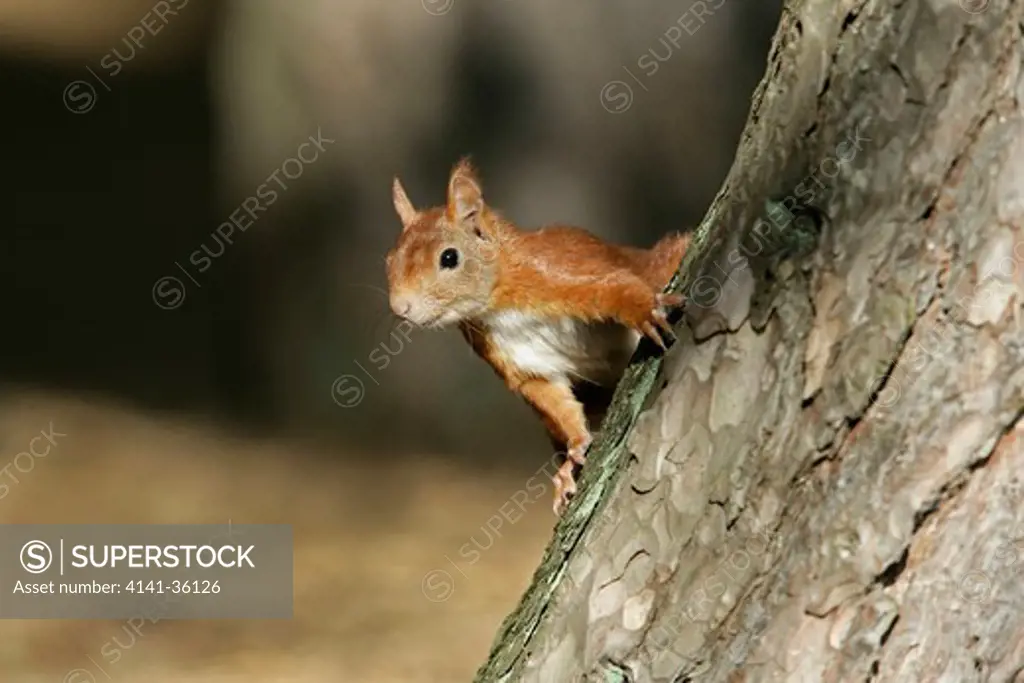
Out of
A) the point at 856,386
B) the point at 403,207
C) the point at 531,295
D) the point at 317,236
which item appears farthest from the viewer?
the point at 317,236

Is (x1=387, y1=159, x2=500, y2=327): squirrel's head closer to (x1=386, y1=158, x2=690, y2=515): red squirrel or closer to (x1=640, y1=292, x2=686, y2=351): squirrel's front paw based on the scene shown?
(x1=386, y1=158, x2=690, y2=515): red squirrel

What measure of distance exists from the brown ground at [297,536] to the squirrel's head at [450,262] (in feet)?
6.67

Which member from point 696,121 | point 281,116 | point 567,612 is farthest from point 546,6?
point 567,612

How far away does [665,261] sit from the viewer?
278 centimetres

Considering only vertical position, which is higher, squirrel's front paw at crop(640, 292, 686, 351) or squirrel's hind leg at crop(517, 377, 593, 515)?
squirrel's hind leg at crop(517, 377, 593, 515)

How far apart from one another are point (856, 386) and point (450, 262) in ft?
4.78

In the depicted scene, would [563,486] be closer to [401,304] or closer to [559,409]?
[559,409]

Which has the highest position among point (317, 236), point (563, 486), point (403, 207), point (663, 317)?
point (317, 236)

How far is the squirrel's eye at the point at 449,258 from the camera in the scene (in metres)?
2.82

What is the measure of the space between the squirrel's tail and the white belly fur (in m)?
0.13

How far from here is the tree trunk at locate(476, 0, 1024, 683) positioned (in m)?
1.44

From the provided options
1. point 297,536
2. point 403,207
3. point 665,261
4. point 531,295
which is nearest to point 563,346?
point 531,295

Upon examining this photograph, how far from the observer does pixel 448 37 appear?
222 inches

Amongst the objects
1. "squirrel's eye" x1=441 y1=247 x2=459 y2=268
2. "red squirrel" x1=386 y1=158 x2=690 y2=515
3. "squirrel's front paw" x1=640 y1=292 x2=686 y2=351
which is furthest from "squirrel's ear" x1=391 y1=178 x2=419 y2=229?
"squirrel's front paw" x1=640 y1=292 x2=686 y2=351
